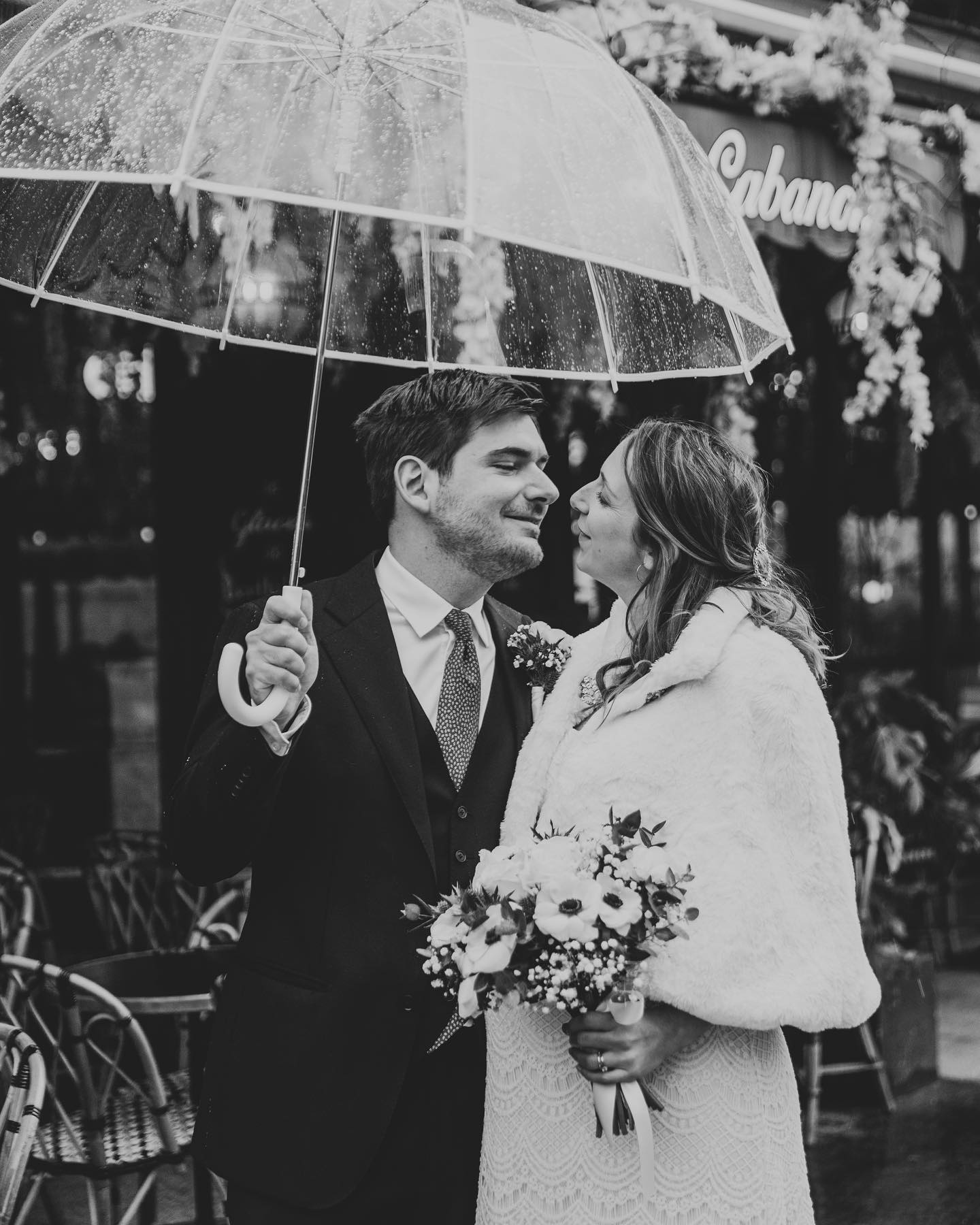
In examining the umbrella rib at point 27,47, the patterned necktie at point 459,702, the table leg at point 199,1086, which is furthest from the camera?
the table leg at point 199,1086

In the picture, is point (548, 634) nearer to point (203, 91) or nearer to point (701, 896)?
point (701, 896)

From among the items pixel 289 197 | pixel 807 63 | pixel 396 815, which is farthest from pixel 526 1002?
pixel 807 63

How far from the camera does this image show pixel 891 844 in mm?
6375

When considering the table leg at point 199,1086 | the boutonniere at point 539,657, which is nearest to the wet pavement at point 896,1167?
the table leg at point 199,1086

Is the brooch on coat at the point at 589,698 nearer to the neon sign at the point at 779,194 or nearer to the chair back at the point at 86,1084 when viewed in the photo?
the chair back at the point at 86,1084

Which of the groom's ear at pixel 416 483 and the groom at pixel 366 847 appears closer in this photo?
the groom at pixel 366 847

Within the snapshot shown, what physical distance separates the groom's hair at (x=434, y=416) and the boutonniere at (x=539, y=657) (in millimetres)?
400

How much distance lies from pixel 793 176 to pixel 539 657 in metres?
3.19

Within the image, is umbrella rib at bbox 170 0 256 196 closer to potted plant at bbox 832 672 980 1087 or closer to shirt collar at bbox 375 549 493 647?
shirt collar at bbox 375 549 493 647

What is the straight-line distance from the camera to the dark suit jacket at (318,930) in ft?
8.80

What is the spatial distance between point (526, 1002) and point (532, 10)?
183 centimetres

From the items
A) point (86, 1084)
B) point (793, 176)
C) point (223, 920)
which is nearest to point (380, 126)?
point (86, 1084)

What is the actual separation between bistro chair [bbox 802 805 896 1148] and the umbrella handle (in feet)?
13.6

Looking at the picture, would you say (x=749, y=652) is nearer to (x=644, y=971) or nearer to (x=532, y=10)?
(x=644, y=971)
